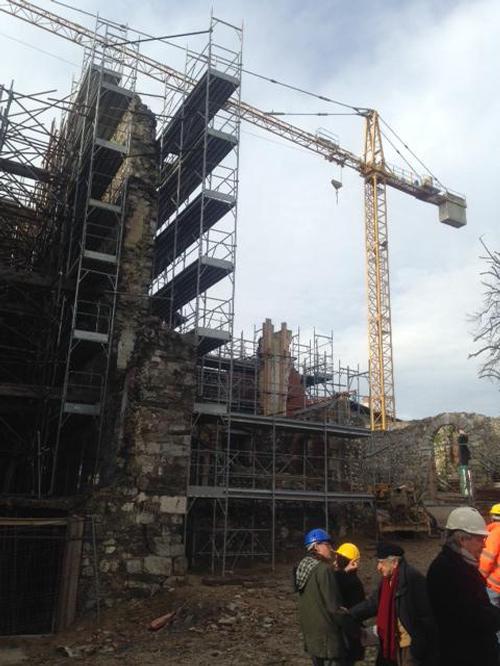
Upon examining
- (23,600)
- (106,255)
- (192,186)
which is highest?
(192,186)

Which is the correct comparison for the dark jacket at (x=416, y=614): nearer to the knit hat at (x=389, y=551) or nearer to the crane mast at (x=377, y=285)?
the knit hat at (x=389, y=551)

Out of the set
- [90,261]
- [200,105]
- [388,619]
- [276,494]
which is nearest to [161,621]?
[276,494]

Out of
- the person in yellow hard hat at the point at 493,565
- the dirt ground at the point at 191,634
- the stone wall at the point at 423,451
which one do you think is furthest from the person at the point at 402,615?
the stone wall at the point at 423,451

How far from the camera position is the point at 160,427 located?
470 inches

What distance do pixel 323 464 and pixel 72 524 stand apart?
27.5 feet

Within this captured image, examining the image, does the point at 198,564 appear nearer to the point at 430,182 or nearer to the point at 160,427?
the point at 160,427

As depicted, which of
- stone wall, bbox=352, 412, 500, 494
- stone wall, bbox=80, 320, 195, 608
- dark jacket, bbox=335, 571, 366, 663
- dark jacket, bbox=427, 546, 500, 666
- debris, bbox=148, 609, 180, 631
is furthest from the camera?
stone wall, bbox=352, 412, 500, 494

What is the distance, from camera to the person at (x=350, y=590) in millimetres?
4434

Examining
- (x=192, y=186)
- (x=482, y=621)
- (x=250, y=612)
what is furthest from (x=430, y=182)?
(x=482, y=621)

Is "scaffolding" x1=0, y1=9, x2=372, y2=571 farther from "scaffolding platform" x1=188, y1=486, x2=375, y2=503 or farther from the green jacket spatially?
the green jacket

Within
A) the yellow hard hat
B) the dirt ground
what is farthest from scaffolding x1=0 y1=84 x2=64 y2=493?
the yellow hard hat

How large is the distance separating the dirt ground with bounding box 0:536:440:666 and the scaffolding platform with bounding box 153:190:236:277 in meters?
8.61

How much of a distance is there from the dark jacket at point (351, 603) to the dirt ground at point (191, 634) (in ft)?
10.6

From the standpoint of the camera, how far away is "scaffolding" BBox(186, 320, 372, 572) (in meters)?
14.0
